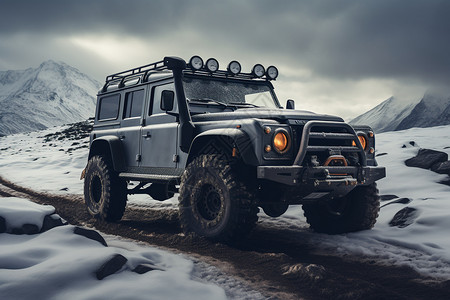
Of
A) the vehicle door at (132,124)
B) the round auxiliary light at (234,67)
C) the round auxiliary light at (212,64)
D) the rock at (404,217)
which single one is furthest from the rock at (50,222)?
the rock at (404,217)

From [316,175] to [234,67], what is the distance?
8.98ft

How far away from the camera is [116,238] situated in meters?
6.23

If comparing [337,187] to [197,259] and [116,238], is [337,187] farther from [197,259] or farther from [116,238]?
[116,238]

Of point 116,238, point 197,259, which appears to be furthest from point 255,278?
point 116,238

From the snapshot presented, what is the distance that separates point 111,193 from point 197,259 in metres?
3.22

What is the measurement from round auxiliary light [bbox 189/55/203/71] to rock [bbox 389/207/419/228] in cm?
348

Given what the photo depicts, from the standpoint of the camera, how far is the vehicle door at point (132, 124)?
7488 mm

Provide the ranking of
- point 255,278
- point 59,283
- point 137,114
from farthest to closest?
point 137,114
point 255,278
point 59,283

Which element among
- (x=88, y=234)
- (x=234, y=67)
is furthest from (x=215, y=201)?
(x=234, y=67)

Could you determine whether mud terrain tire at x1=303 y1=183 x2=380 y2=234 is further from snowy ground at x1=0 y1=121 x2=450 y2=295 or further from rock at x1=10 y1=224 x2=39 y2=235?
rock at x1=10 y1=224 x2=39 y2=235

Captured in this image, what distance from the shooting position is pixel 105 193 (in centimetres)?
776

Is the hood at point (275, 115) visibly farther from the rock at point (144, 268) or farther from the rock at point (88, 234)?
the rock at point (144, 268)

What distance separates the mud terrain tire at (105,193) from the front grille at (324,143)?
3574mm

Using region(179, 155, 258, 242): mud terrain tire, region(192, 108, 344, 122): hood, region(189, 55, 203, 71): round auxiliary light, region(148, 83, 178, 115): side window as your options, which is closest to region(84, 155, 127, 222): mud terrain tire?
region(148, 83, 178, 115): side window
